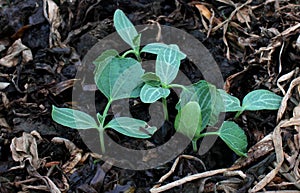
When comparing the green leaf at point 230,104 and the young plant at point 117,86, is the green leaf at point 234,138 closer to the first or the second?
the green leaf at point 230,104

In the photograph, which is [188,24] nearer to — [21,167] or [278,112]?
[278,112]

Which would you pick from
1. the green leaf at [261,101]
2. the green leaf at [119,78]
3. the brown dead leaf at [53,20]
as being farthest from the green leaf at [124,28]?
the green leaf at [261,101]

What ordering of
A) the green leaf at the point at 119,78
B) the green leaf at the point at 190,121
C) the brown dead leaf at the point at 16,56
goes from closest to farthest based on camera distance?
the green leaf at the point at 190,121, the green leaf at the point at 119,78, the brown dead leaf at the point at 16,56

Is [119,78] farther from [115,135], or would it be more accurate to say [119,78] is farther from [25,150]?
[25,150]

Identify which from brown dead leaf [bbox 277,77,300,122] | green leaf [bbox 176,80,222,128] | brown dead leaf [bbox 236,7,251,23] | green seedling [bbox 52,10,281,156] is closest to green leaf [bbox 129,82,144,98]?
green seedling [bbox 52,10,281,156]

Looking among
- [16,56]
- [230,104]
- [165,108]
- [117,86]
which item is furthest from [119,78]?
[16,56]

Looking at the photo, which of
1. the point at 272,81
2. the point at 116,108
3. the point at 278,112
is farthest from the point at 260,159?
the point at 116,108
